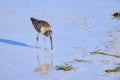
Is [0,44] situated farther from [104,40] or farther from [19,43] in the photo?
[104,40]

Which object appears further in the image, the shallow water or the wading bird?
the wading bird

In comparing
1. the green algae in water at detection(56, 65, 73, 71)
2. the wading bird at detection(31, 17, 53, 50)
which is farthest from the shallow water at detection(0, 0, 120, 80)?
the wading bird at detection(31, 17, 53, 50)

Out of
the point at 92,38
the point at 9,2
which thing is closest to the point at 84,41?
the point at 92,38

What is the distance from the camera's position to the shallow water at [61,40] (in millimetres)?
11230

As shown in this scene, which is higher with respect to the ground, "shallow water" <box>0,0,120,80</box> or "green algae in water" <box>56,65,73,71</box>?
"shallow water" <box>0,0,120,80</box>

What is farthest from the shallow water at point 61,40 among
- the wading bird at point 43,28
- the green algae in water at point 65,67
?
the wading bird at point 43,28

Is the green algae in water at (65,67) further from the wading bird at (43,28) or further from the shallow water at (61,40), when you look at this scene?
the wading bird at (43,28)

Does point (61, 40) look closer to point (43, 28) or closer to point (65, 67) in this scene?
point (43, 28)

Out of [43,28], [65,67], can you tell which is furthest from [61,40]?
[65,67]

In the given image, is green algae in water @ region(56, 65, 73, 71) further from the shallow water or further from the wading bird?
the wading bird

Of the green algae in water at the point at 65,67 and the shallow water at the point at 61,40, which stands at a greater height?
the shallow water at the point at 61,40

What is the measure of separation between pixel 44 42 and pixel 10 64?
7.30ft

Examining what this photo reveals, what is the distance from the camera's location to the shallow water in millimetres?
11230

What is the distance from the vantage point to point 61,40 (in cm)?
1391
